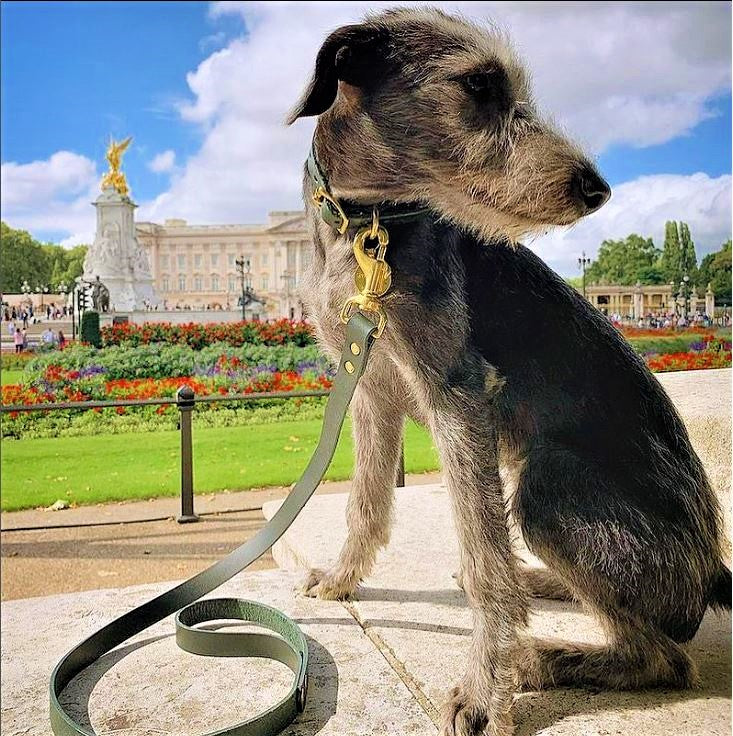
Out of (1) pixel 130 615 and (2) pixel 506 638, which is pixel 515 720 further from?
(1) pixel 130 615

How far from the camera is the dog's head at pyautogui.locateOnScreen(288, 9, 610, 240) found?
160cm

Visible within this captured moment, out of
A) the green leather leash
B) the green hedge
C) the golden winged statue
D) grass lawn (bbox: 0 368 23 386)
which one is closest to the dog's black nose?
the green leather leash

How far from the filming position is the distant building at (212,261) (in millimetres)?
25538

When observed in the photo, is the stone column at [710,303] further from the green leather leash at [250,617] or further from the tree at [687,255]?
the green leather leash at [250,617]

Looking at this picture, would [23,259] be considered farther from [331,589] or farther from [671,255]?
[671,255]

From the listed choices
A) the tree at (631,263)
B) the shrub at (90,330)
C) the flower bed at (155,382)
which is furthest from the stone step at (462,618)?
the shrub at (90,330)

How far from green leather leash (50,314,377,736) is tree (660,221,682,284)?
2.53 meters

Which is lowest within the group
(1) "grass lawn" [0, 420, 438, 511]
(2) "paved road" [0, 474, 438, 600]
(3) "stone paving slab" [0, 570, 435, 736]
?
(2) "paved road" [0, 474, 438, 600]

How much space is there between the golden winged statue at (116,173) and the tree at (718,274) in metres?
17.3

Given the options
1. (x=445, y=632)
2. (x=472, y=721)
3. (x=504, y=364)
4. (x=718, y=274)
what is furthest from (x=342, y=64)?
(x=718, y=274)

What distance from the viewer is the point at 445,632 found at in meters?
2.20

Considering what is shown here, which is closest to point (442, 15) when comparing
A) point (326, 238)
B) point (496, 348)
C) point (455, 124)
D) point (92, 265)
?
point (455, 124)

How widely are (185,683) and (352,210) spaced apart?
132cm

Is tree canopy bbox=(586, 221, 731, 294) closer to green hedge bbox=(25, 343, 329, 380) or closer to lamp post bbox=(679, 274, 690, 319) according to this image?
lamp post bbox=(679, 274, 690, 319)
